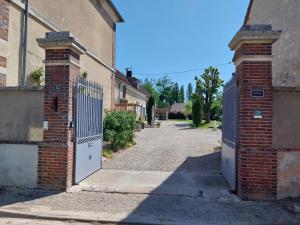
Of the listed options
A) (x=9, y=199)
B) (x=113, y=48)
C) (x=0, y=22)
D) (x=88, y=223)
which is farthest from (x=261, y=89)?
(x=113, y=48)

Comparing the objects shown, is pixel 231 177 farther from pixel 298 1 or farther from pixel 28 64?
pixel 28 64

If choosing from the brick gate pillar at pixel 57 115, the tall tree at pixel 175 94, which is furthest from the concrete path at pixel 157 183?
the tall tree at pixel 175 94

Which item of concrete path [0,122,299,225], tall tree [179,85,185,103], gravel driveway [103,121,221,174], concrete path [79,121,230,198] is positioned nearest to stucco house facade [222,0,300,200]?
concrete path [0,122,299,225]

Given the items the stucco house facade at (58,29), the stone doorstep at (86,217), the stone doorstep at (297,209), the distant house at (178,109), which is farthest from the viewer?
the distant house at (178,109)

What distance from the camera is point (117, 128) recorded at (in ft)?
44.2

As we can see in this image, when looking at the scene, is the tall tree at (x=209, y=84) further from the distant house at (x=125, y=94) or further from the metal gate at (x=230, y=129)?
the metal gate at (x=230, y=129)

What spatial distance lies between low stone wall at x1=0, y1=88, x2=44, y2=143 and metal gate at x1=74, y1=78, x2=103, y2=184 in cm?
86

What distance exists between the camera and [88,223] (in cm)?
516

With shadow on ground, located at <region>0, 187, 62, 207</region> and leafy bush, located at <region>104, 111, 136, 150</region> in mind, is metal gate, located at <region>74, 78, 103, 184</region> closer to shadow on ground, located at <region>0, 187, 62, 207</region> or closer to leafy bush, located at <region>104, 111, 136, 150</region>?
shadow on ground, located at <region>0, 187, 62, 207</region>

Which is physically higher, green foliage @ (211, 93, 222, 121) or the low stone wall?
green foliage @ (211, 93, 222, 121)

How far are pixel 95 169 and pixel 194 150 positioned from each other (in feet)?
21.6

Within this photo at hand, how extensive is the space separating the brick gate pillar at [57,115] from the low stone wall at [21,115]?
0.25 metres

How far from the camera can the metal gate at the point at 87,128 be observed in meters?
7.41

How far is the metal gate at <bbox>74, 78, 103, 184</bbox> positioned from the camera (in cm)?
741
